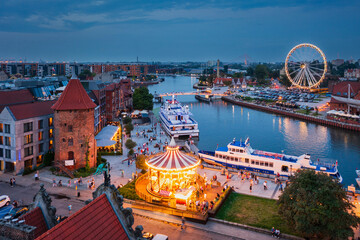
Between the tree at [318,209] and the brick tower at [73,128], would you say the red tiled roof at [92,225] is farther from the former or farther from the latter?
the brick tower at [73,128]

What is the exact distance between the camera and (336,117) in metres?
66.3

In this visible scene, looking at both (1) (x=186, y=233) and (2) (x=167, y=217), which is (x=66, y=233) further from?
(2) (x=167, y=217)

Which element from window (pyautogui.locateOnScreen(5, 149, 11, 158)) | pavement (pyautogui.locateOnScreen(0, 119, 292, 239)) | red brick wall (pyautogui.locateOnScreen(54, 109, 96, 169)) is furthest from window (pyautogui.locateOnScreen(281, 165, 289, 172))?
window (pyautogui.locateOnScreen(5, 149, 11, 158))

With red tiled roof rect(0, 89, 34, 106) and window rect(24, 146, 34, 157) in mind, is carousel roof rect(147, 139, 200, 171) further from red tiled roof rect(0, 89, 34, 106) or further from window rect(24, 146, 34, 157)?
red tiled roof rect(0, 89, 34, 106)

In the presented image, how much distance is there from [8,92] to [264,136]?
41369 mm

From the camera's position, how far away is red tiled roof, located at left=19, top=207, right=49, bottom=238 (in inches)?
436

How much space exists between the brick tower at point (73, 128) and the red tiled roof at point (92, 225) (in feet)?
67.8

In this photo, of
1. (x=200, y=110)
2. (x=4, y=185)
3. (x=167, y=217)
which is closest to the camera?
(x=167, y=217)

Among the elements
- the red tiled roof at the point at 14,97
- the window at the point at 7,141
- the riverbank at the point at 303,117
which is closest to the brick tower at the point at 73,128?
the window at the point at 7,141

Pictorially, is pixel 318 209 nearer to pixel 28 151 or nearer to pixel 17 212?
pixel 17 212

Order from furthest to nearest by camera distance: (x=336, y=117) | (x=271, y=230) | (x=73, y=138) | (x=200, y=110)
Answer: (x=200, y=110)
(x=336, y=117)
(x=73, y=138)
(x=271, y=230)

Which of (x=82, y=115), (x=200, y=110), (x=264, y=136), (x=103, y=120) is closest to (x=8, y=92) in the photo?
(x=82, y=115)

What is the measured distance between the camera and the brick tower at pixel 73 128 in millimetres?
29828

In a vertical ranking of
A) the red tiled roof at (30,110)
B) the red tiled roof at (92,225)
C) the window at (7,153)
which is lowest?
the window at (7,153)
